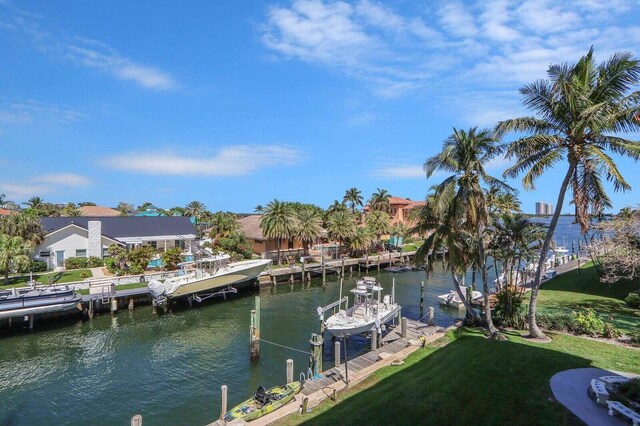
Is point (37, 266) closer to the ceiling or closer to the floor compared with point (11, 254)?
closer to the floor

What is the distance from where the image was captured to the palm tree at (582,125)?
1542 cm

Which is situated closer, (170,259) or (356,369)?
(356,369)

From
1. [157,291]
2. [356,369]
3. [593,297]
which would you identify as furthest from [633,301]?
[157,291]

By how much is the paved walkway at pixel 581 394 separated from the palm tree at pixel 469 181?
18.7 ft

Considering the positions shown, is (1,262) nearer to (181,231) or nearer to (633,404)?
(181,231)

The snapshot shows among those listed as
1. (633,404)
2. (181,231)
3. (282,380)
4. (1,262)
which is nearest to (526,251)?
(633,404)

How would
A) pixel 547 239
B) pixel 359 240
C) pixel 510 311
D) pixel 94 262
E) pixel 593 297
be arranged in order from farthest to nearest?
pixel 359 240 → pixel 94 262 → pixel 593 297 → pixel 510 311 → pixel 547 239

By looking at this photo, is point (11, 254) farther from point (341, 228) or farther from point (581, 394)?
point (581, 394)

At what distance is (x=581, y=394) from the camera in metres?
12.1

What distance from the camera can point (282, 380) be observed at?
827 inches

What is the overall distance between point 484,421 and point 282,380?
41.4 feet

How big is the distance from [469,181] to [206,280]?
2858cm

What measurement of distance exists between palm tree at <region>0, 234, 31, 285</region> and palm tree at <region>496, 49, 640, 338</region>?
4561 cm

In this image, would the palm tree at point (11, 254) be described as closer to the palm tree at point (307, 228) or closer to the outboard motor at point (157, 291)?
the outboard motor at point (157, 291)
